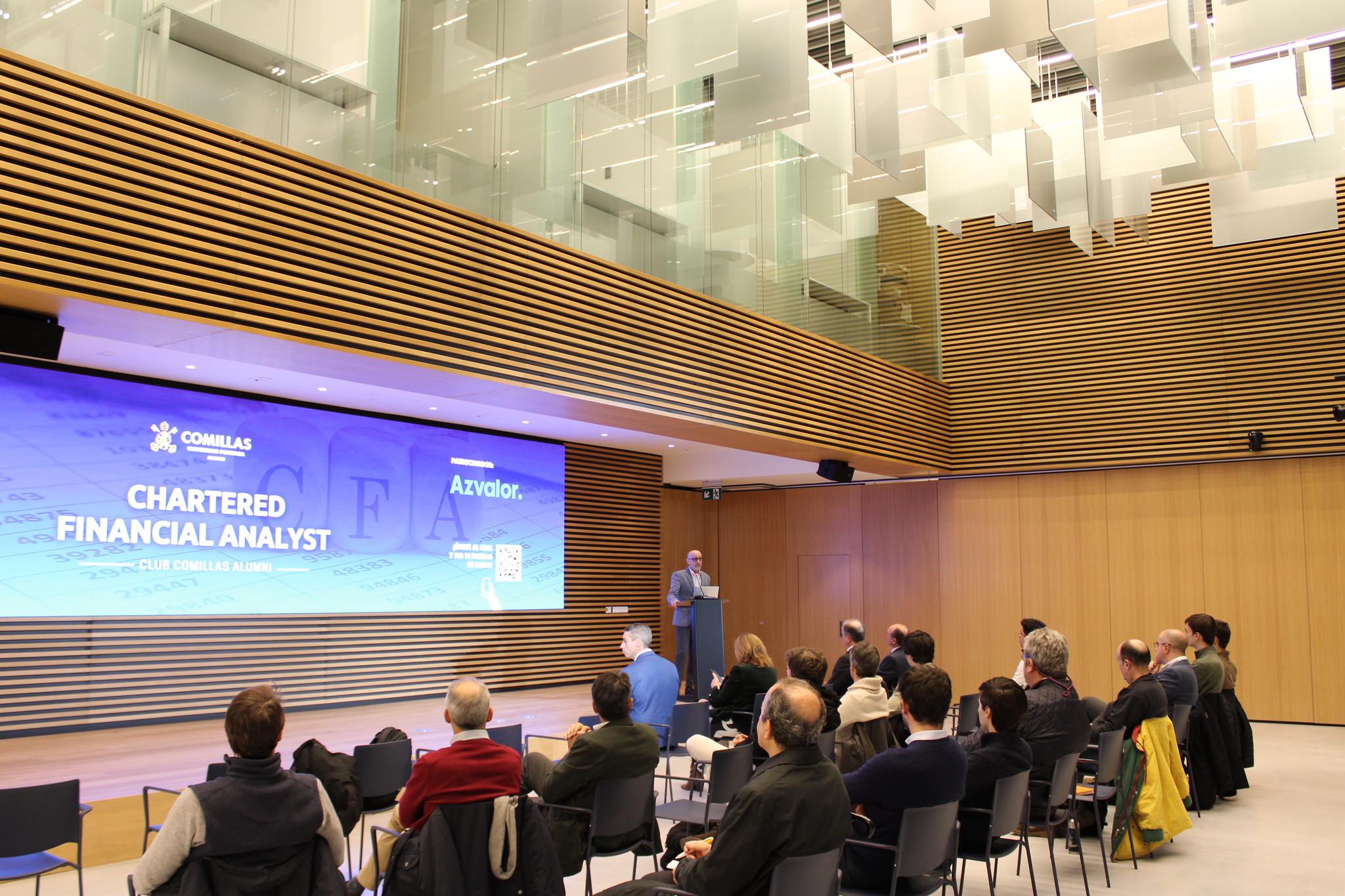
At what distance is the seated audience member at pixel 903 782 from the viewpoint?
3.47 meters

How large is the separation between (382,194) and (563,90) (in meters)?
1.61

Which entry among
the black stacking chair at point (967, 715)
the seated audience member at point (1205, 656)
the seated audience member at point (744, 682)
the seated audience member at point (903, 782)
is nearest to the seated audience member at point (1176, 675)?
the seated audience member at point (1205, 656)

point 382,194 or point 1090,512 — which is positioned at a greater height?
point 382,194

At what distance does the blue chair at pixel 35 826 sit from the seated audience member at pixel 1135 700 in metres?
5.17

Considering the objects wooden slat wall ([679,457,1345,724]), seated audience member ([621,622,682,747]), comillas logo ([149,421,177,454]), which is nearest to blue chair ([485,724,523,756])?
seated audience member ([621,622,682,747])

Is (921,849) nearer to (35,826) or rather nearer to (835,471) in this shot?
(35,826)

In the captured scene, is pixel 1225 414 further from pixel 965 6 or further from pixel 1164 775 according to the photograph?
pixel 965 6

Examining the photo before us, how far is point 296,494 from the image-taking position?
9102mm

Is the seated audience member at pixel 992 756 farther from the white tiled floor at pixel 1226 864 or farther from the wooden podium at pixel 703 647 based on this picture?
the wooden podium at pixel 703 647

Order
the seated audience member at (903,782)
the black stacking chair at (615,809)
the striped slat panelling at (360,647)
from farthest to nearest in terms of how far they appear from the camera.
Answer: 1. the striped slat panelling at (360,647)
2. the black stacking chair at (615,809)
3. the seated audience member at (903,782)

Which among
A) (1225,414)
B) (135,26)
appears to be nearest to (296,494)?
(135,26)

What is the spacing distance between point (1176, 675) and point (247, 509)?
7.55 metres

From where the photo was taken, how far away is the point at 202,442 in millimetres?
8445

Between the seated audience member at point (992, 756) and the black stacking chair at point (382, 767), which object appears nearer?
the seated audience member at point (992, 756)
